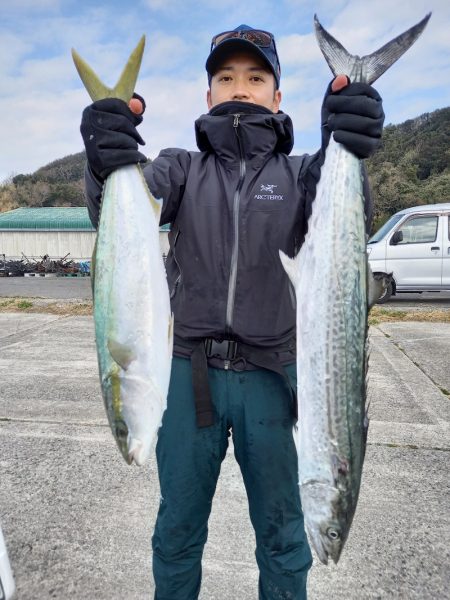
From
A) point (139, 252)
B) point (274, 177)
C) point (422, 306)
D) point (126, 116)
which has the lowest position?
point (422, 306)

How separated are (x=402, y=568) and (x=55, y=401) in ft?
10.8

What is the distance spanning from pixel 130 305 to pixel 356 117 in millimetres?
954

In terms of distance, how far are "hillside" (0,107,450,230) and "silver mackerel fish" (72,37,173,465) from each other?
12.7m

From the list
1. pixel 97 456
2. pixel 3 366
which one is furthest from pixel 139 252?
pixel 3 366

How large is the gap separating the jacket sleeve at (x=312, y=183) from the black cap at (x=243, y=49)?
42 centimetres

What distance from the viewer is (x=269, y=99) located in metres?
2.04

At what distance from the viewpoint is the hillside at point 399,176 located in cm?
3080

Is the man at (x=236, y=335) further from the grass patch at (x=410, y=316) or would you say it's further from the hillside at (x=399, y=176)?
the hillside at (x=399, y=176)

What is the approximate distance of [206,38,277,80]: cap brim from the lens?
189 cm

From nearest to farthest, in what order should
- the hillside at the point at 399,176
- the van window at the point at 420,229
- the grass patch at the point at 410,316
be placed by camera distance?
the grass patch at the point at 410,316
the van window at the point at 420,229
the hillside at the point at 399,176

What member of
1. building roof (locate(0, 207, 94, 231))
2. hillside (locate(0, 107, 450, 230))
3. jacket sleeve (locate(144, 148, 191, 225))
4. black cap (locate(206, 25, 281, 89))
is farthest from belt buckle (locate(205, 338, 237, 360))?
building roof (locate(0, 207, 94, 231))

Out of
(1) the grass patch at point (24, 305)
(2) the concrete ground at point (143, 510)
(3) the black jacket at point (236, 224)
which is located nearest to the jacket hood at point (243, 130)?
(3) the black jacket at point (236, 224)

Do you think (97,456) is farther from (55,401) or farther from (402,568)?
(402,568)

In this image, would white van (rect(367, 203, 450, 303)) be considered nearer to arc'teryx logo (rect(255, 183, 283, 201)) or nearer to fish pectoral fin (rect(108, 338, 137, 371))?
arc'teryx logo (rect(255, 183, 283, 201))
